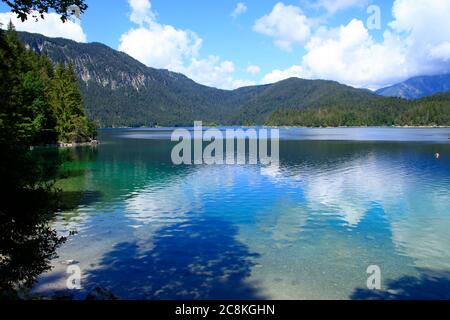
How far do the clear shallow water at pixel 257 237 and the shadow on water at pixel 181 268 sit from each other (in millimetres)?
65

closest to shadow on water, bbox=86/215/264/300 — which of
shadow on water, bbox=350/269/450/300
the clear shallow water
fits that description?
the clear shallow water

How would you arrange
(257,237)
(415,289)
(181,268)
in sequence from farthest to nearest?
(257,237) < (181,268) < (415,289)

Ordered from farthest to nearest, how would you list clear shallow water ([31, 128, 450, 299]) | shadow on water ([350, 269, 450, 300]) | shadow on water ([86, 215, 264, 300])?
1. clear shallow water ([31, 128, 450, 299])
2. shadow on water ([86, 215, 264, 300])
3. shadow on water ([350, 269, 450, 300])

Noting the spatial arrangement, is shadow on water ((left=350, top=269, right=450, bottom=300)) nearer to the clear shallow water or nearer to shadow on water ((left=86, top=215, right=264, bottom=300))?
the clear shallow water

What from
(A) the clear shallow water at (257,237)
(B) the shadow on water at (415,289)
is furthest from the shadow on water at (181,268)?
(B) the shadow on water at (415,289)

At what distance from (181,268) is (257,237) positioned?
796 centimetres

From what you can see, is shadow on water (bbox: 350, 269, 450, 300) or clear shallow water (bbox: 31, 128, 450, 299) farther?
clear shallow water (bbox: 31, 128, 450, 299)

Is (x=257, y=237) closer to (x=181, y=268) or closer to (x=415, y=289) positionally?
(x=181, y=268)

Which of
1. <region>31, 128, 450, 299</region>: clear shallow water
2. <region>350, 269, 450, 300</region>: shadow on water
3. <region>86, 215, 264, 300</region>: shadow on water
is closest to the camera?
<region>350, 269, 450, 300</region>: shadow on water

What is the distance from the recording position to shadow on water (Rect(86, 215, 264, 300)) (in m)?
19.0

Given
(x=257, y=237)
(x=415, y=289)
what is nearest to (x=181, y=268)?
(x=257, y=237)

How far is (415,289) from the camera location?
754 inches

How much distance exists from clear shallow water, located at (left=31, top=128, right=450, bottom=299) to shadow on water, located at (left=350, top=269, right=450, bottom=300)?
0.06 meters
